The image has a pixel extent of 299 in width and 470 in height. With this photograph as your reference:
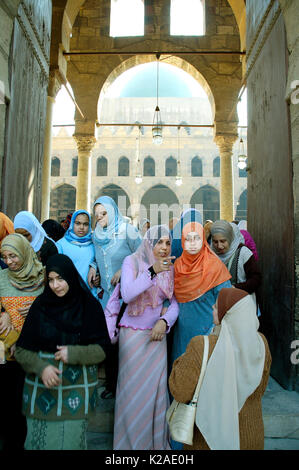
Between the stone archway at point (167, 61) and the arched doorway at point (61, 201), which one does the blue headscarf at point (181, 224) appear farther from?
the arched doorway at point (61, 201)

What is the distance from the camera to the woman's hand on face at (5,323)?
2205 millimetres

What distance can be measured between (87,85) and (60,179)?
52.0ft

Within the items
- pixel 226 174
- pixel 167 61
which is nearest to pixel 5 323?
pixel 226 174

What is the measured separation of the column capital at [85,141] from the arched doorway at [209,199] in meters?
15.6

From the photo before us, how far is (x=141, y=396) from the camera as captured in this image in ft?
7.93

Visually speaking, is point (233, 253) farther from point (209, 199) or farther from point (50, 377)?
point (209, 199)

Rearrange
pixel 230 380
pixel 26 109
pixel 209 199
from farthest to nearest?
pixel 209 199
pixel 26 109
pixel 230 380

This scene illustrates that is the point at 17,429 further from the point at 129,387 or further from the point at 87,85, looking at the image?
the point at 87,85

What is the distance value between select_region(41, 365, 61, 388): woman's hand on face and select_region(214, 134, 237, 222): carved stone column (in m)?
9.56

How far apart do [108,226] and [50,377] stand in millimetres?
1798

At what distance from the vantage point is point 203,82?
10922mm

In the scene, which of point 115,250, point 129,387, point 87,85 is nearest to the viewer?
point 129,387

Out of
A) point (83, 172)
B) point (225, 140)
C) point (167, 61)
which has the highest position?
point (167, 61)
